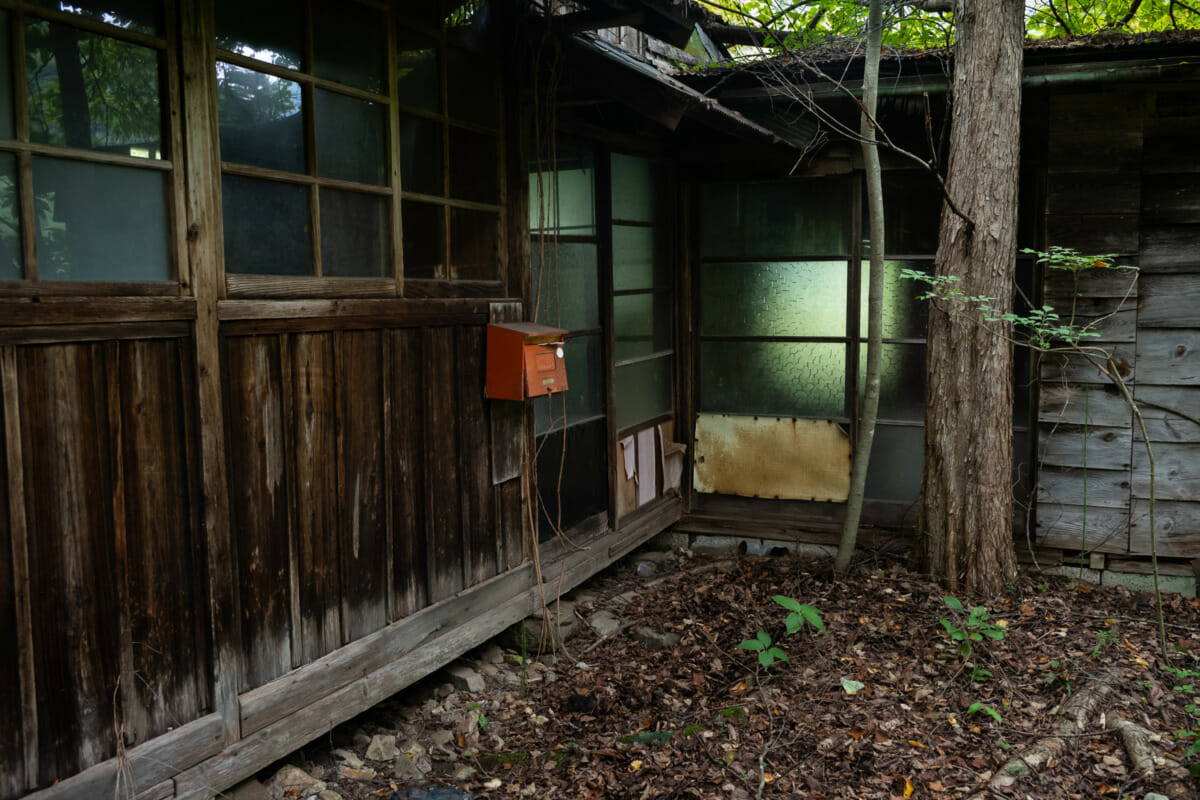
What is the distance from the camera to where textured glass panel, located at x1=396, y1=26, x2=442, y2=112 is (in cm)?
447

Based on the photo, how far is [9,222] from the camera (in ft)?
9.11

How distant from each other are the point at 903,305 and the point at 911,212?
742 mm

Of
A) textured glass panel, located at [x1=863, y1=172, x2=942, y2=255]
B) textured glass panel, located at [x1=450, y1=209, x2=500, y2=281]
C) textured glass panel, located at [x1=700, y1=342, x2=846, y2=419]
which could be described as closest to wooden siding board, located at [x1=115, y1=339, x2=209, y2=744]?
textured glass panel, located at [x1=450, y1=209, x2=500, y2=281]

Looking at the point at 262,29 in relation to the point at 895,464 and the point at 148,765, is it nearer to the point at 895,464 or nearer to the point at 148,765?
the point at 148,765

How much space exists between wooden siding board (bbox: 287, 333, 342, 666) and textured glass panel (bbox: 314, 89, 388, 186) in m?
0.80

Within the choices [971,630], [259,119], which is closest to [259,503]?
[259,119]

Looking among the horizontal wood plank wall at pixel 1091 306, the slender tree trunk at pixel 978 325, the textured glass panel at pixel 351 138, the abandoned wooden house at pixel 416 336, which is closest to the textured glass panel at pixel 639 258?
the abandoned wooden house at pixel 416 336

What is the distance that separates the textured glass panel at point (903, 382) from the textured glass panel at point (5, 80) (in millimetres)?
6108

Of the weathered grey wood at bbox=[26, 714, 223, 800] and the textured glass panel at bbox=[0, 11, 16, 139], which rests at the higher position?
the textured glass panel at bbox=[0, 11, 16, 139]

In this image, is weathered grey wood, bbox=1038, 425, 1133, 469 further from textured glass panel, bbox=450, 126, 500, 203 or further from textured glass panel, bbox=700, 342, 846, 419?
textured glass panel, bbox=450, 126, 500, 203

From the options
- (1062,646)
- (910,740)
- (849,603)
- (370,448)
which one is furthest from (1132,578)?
(370,448)

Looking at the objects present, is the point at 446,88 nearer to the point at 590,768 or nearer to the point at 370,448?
the point at 370,448

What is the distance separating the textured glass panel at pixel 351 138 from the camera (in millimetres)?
3992

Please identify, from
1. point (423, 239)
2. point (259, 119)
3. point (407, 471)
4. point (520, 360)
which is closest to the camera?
point (259, 119)
